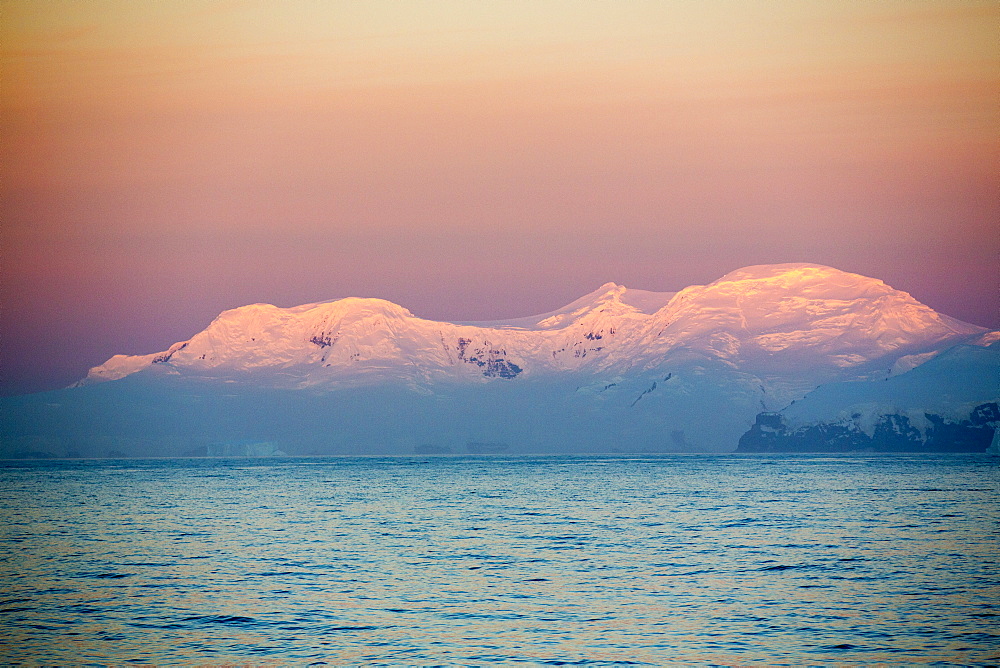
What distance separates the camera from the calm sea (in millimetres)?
30875

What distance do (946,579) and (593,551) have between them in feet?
58.3

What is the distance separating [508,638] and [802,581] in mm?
17062

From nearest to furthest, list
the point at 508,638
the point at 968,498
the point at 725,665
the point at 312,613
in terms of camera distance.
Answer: the point at 725,665, the point at 508,638, the point at 312,613, the point at 968,498

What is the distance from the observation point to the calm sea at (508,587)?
30.9 meters

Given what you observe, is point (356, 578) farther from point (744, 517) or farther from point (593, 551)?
point (744, 517)

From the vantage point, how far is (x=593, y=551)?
5503cm

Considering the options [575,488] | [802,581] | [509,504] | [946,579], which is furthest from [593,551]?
[575,488]

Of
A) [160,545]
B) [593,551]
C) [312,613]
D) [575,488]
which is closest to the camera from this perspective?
[312,613]

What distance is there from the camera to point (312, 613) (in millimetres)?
36688

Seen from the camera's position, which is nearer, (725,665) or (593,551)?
(725,665)

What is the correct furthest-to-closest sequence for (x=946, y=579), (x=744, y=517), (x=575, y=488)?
(x=575, y=488) → (x=744, y=517) → (x=946, y=579)

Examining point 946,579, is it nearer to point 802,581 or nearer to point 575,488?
point 802,581

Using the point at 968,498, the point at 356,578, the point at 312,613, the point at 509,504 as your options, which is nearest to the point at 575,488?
the point at 509,504

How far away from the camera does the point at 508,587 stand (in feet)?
137
